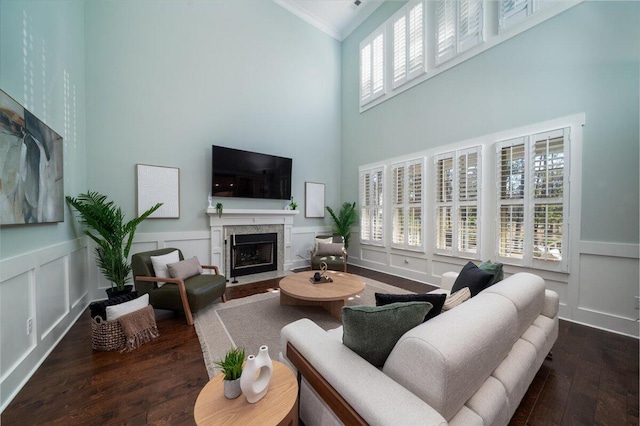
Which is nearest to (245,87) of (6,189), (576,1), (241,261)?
(241,261)

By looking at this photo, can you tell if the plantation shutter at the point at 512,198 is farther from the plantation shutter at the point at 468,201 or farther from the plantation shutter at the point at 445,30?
the plantation shutter at the point at 445,30

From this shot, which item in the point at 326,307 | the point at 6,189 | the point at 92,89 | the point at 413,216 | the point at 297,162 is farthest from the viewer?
the point at 297,162

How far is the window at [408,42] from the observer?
443cm

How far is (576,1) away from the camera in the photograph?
280 cm

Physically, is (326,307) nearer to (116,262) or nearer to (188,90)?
(116,262)

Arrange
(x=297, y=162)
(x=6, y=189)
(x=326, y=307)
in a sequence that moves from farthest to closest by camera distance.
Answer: (x=297, y=162) < (x=326, y=307) < (x=6, y=189)

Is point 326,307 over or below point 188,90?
below

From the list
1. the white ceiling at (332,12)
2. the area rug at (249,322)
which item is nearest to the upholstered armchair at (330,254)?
the area rug at (249,322)

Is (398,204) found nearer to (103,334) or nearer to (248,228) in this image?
(248,228)

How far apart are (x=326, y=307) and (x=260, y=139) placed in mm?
3604

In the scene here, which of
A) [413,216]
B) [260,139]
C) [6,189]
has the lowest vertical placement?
[413,216]

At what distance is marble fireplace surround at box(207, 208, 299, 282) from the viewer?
14.4 feet

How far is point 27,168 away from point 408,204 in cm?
488

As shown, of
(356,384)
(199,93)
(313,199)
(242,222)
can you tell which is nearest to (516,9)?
(313,199)
